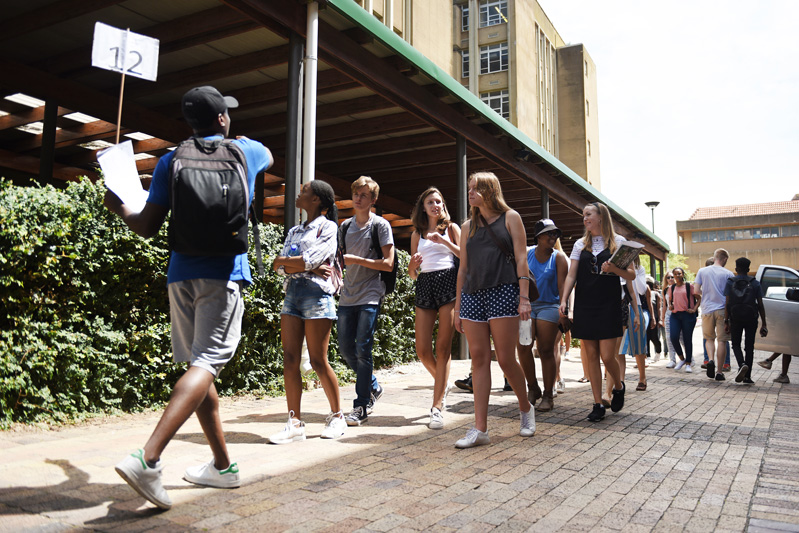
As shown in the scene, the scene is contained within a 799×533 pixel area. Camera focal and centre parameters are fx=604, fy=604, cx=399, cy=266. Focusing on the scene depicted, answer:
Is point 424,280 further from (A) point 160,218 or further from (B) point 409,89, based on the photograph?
(B) point 409,89

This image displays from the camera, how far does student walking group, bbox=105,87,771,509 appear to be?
2807 mm

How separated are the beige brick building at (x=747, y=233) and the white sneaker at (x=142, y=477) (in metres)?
80.4

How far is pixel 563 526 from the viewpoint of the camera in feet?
9.00

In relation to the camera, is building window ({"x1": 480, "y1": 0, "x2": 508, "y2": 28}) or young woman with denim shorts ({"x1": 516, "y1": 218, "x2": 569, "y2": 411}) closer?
young woman with denim shorts ({"x1": 516, "y1": 218, "x2": 569, "y2": 411})

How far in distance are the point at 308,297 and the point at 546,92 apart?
4912 centimetres

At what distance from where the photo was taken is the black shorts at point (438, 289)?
515cm

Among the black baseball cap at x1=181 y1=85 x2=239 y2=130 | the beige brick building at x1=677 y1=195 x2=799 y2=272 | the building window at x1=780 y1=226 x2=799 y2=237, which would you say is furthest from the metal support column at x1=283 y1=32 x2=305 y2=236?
the building window at x1=780 y1=226 x2=799 y2=237

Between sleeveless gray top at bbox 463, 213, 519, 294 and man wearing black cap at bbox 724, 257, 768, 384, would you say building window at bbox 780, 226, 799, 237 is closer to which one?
man wearing black cap at bbox 724, 257, 768, 384

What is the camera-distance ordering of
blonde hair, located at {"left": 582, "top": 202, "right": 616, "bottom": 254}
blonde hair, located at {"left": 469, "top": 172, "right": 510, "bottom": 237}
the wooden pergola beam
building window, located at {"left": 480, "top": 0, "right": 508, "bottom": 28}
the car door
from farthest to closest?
1. building window, located at {"left": 480, "top": 0, "right": 508, "bottom": 28}
2. the car door
3. the wooden pergola beam
4. blonde hair, located at {"left": 582, "top": 202, "right": 616, "bottom": 254}
5. blonde hair, located at {"left": 469, "top": 172, "right": 510, "bottom": 237}

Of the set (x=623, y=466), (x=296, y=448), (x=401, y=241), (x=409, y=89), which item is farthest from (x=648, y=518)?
(x=401, y=241)

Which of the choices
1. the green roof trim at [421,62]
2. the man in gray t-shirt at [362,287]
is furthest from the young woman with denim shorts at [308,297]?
the green roof trim at [421,62]

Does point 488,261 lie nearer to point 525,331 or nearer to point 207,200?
point 525,331

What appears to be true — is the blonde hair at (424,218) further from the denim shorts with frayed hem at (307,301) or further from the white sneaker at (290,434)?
the white sneaker at (290,434)

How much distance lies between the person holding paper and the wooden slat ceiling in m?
4.32
